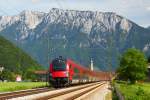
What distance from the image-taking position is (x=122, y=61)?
620 ft

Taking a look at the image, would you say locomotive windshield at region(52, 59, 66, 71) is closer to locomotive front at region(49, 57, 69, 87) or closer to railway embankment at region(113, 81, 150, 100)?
locomotive front at region(49, 57, 69, 87)

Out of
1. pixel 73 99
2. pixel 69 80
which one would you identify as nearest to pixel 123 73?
pixel 69 80

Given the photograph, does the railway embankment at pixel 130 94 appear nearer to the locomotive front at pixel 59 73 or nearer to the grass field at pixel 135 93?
the grass field at pixel 135 93

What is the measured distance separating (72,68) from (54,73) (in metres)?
5.41

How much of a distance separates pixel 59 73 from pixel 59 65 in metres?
1.41

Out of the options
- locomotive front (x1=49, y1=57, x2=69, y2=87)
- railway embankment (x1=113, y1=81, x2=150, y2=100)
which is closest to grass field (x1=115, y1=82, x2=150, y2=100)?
railway embankment (x1=113, y1=81, x2=150, y2=100)

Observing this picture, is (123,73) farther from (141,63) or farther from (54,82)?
(54,82)

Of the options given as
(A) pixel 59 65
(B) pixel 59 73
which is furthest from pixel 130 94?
(A) pixel 59 65

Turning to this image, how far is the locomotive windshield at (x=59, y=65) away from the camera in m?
76.9

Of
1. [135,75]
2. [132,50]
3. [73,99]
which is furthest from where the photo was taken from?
[132,50]

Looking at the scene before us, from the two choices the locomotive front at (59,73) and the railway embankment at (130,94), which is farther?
the locomotive front at (59,73)

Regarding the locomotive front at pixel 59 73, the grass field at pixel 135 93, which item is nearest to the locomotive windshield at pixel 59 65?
the locomotive front at pixel 59 73

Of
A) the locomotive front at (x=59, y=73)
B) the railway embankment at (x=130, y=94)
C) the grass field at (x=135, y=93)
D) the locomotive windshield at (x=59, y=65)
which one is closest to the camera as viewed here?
the railway embankment at (x=130, y=94)

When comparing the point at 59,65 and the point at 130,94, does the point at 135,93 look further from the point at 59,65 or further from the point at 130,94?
the point at 59,65
